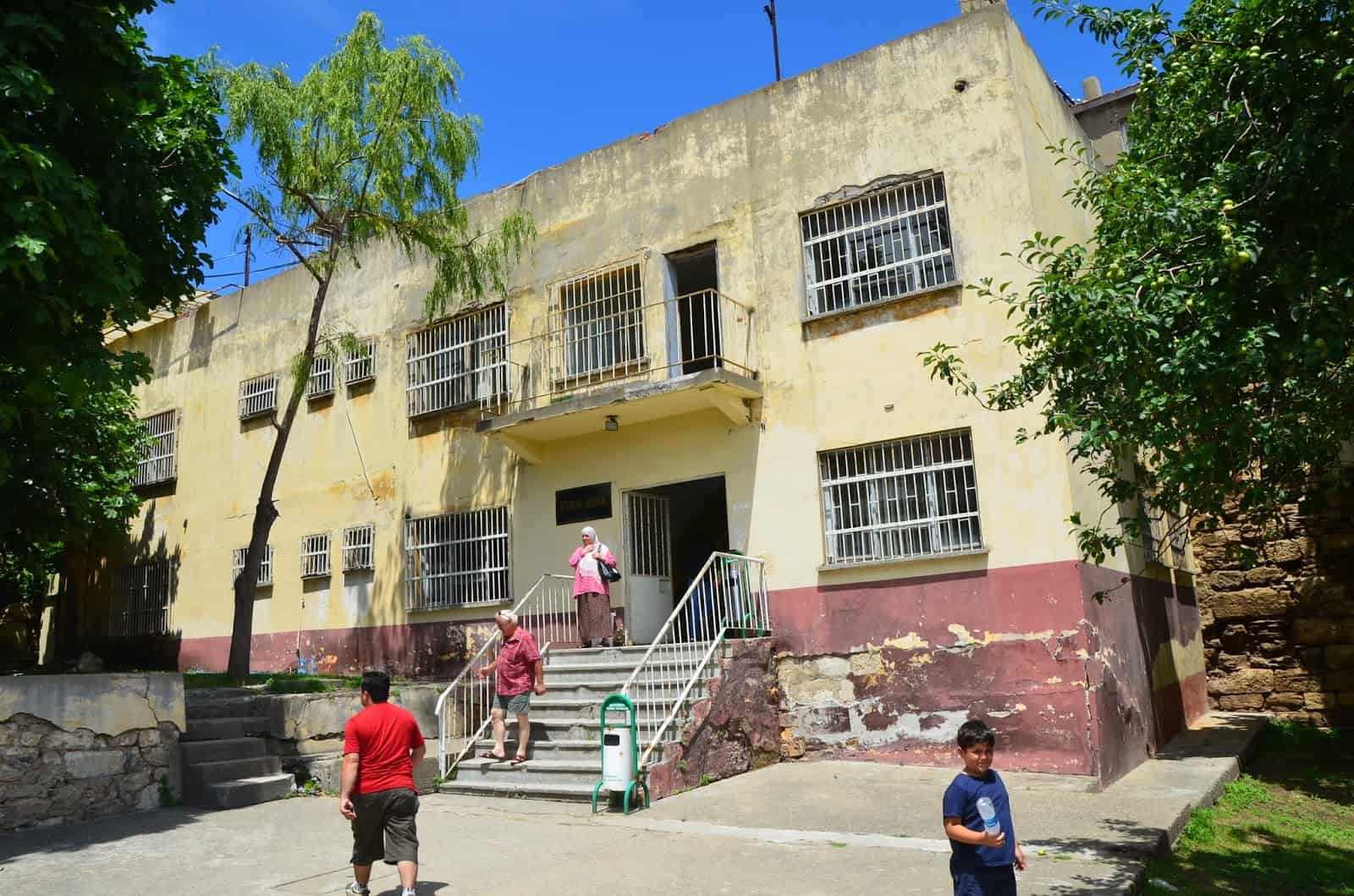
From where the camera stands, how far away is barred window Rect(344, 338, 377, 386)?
16188 mm

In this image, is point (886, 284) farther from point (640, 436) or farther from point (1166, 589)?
point (1166, 589)

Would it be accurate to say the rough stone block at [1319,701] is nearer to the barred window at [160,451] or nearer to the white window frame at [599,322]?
the white window frame at [599,322]

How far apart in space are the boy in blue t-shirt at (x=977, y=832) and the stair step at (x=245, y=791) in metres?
7.32

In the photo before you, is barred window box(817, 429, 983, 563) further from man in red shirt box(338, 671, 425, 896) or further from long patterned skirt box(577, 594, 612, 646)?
man in red shirt box(338, 671, 425, 896)

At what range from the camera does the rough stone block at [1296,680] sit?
14.8 metres

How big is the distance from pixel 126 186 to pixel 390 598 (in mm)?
7943

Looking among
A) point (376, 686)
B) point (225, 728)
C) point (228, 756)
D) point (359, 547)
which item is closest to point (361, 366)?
point (359, 547)

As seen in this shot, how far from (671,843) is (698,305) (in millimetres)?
8190

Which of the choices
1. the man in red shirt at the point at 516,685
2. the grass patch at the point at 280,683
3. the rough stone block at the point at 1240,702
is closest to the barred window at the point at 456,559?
the grass patch at the point at 280,683

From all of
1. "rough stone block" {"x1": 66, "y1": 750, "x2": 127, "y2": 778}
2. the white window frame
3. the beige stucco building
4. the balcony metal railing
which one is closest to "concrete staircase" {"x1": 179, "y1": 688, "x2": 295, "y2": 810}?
"rough stone block" {"x1": 66, "y1": 750, "x2": 127, "y2": 778}

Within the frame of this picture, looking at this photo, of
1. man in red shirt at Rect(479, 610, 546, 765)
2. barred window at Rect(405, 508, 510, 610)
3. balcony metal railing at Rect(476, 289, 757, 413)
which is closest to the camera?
man in red shirt at Rect(479, 610, 546, 765)

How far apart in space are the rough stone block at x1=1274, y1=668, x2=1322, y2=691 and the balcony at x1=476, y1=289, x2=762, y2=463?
30.2 feet

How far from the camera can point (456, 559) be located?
14.7 metres

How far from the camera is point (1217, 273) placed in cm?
597
